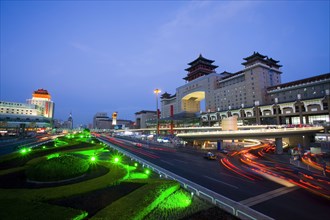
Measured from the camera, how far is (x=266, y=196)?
51.2 feet

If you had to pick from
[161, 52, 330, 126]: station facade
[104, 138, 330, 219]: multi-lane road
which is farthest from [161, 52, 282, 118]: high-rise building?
[104, 138, 330, 219]: multi-lane road

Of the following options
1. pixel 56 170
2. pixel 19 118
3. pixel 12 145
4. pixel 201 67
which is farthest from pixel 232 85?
pixel 19 118

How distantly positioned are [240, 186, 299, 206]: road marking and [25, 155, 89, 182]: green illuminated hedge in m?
14.6

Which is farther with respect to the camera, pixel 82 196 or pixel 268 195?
pixel 268 195

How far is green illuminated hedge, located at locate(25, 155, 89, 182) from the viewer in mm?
15709

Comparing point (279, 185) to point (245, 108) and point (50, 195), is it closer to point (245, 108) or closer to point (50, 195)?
point (50, 195)

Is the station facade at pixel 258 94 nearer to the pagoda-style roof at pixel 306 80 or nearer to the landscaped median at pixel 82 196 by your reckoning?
the pagoda-style roof at pixel 306 80

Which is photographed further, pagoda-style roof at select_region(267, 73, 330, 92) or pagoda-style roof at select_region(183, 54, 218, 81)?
pagoda-style roof at select_region(183, 54, 218, 81)

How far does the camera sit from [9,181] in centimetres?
1582

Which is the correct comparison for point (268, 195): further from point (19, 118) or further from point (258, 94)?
point (19, 118)

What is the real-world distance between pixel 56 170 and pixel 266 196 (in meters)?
18.2

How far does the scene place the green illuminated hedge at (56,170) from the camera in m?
15.7

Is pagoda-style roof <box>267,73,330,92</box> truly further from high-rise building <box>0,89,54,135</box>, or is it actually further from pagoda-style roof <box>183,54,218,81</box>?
high-rise building <box>0,89,54,135</box>

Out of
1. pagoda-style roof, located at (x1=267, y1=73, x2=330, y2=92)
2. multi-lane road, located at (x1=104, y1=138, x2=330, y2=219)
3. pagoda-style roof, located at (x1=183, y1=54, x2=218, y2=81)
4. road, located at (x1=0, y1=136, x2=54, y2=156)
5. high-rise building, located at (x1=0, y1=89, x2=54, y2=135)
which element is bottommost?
multi-lane road, located at (x1=104, y1=138, x2=330, y2=219)
